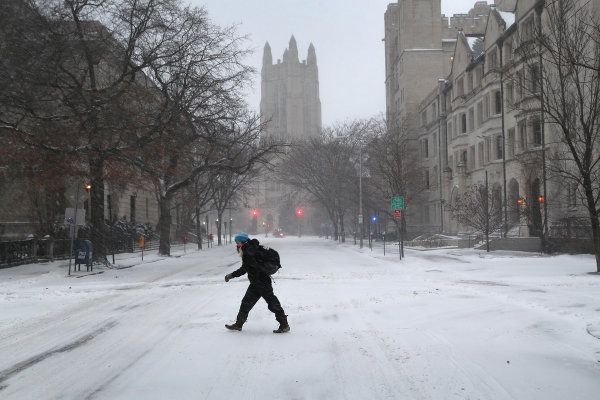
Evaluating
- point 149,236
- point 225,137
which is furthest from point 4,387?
point 149,236

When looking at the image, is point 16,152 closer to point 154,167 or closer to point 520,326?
point 154,167

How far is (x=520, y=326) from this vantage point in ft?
30.2

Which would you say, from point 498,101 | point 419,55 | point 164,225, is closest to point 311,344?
point 164,225

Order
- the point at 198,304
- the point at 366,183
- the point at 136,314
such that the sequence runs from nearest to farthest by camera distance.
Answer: the point at 136,314, the point at 198,304, the point at 366,183

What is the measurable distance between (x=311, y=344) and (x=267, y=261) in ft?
4.77

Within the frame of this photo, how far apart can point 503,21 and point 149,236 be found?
1282 inches

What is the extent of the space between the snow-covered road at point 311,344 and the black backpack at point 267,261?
40.0 inches

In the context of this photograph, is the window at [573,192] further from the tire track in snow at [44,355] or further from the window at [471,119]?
the window at [471,119]

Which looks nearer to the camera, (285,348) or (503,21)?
(285,348)

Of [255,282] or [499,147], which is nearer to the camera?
[255,282]

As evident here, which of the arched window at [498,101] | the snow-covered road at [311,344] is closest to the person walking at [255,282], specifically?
the snow-covered road at [311,344]

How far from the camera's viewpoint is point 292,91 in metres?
159

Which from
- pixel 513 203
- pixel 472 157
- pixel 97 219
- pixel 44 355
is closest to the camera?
pixel 44 355

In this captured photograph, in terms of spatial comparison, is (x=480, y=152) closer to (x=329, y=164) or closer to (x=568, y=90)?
(x=329, y=164)
